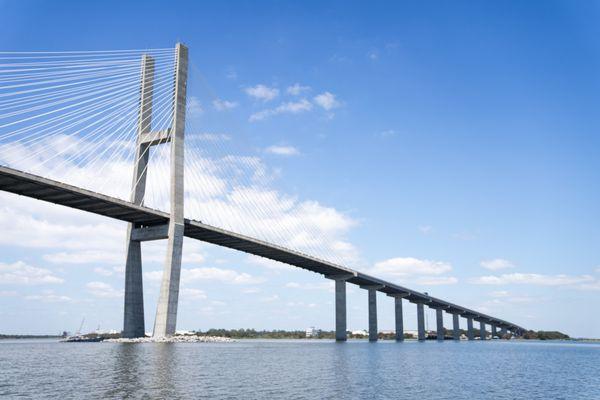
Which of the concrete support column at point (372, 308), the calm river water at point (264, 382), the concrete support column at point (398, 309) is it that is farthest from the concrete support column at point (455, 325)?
the calm river water at point (264, 382)

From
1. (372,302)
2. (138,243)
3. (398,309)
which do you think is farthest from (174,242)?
(398,309)

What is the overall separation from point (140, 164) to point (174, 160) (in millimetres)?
6758

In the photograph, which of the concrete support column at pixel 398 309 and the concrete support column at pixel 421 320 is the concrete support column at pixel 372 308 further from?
the concrete support column at pixel 421 320

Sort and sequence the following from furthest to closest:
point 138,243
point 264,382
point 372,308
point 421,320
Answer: point 421,320
point 372,308
point 138,243
point 264,382

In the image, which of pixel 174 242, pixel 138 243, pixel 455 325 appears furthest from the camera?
pixel 455 325

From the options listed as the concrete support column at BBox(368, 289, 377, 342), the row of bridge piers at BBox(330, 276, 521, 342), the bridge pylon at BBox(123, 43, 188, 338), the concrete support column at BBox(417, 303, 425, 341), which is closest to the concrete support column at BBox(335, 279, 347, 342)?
the row of bridge piers at BBox(330, 276, 521, 342)

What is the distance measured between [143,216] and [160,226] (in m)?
2.26

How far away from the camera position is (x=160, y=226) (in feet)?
192

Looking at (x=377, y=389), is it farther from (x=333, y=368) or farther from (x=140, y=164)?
(x=140, y=164)

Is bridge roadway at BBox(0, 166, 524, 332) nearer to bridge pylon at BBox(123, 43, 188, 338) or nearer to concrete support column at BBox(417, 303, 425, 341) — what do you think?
bridge pylon at BBox(123, 43, 188, 338)

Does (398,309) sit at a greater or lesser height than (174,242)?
lesser

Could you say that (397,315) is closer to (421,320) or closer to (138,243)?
(421,320)

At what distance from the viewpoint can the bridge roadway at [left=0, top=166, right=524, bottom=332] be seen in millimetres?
45781

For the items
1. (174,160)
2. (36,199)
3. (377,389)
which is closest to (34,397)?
(377,389)
